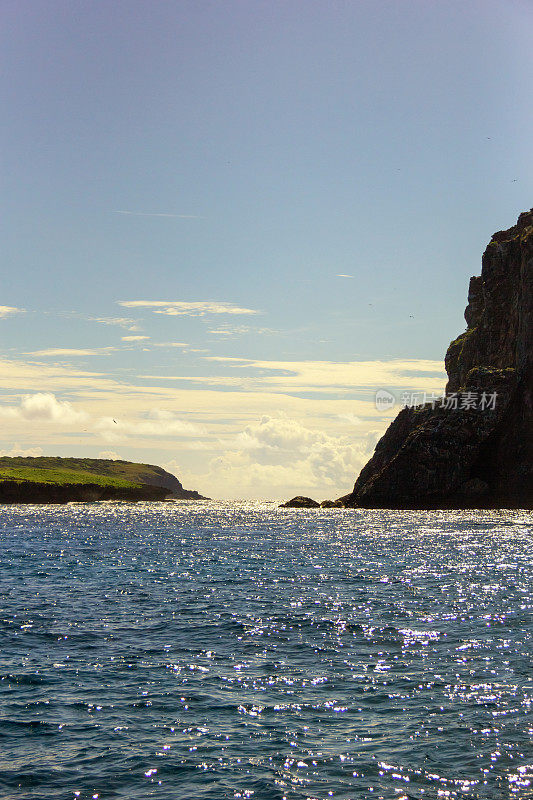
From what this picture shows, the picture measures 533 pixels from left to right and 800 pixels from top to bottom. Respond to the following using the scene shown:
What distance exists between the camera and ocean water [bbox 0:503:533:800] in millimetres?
15492

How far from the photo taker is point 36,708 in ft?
65.8

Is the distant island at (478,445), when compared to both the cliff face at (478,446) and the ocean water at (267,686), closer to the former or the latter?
the cliff face at (478,446)

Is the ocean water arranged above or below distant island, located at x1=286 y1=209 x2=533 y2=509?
below

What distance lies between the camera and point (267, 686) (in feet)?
73.0

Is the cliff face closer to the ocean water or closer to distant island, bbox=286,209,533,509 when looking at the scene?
distant island, bbox=286,209,533,509

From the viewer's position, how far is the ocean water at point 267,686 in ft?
50.8

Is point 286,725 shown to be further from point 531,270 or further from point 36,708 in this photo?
point 531,270

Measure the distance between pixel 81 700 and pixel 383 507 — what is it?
5550 inches

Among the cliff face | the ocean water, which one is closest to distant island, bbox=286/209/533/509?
the cliff face

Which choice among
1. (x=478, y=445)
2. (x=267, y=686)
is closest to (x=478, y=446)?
(x=478, y=445)

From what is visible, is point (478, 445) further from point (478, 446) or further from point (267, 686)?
point (267, 686)

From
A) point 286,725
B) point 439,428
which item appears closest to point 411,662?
point 286,725

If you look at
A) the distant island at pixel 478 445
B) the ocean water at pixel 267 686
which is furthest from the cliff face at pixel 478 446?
the ocean water at pixel 267 686

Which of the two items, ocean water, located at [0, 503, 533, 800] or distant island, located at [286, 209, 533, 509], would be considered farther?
distant island, located at [286, 209, 533, 509]
